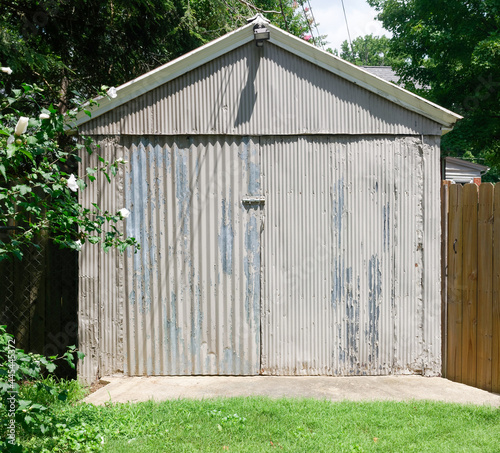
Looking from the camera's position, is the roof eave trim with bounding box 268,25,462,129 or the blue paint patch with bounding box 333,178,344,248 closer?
the roof eave trim with bounding box 268,25,462,129

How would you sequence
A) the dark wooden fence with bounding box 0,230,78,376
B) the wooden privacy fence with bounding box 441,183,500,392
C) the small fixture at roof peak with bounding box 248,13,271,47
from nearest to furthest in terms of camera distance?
1. the wooden privacy fence with bounding box 441,183,500,392
2. the small fixture at roof peak with bounding box 248,13,271,47
3. the dark wooden fence with bounding box 0,230,78,376

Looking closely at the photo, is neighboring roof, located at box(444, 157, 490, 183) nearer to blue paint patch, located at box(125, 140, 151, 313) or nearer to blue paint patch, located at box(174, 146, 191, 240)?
blue paint patch, located at box(174, 146, 191, 240)

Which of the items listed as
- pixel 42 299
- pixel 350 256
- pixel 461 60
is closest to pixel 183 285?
pixel 42 299

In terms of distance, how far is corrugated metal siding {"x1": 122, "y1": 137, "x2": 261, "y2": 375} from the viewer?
549 cm

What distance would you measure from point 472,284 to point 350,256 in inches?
50.3

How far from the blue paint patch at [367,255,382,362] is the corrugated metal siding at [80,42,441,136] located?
1.51 metres

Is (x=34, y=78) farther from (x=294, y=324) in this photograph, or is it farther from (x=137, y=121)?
(x=294, y=324)

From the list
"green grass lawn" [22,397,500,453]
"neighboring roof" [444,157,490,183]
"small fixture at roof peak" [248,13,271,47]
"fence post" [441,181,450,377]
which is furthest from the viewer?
"neighboring roof" [444,157,490,183]

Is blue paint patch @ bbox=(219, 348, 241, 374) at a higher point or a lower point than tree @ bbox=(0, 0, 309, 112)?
lower

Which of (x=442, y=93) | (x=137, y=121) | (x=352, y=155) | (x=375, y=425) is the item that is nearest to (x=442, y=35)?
(x=442, y=93)

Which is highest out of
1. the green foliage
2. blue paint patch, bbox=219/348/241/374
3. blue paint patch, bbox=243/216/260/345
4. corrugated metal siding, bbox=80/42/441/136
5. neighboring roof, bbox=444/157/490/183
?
neighboring roof, bbox=444/157/490/183

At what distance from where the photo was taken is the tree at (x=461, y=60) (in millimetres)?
15055

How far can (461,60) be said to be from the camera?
15586 millimetres

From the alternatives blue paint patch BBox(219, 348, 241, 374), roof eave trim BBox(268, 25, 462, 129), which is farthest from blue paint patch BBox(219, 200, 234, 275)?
roof eave trim BBox(268, 25, 462, 129)
